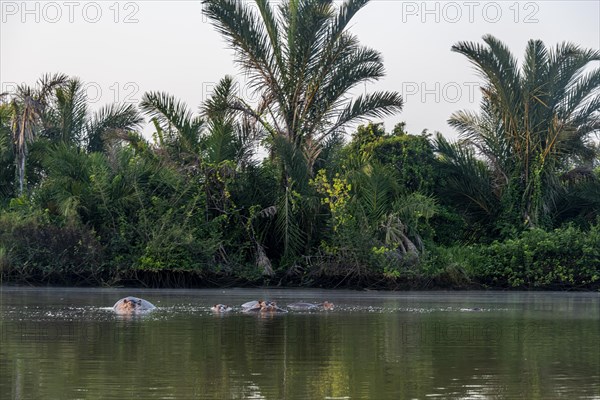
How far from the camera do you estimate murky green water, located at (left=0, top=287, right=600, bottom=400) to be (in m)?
8.44

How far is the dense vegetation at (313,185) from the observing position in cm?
2523

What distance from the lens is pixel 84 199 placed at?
2578 centimetres

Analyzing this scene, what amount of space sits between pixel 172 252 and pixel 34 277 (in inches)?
130

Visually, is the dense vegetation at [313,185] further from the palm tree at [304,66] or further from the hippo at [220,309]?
the hippo at [220,309]

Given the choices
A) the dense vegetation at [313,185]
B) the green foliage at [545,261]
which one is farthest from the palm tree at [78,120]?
the green foliage at [545,261]

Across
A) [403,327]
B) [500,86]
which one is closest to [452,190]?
[500,86]

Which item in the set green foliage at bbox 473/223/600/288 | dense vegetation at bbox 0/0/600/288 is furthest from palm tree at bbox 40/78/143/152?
green foliage at bbox 473/223/600/288

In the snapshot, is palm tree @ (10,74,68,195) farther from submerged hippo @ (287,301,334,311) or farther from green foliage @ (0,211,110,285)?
submerged hippo @ (287,301,334,311)

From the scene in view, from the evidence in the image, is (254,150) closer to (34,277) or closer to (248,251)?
(248,251)

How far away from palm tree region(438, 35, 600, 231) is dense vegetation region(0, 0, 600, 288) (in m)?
0.04

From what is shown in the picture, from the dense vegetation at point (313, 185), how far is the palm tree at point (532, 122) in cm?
4

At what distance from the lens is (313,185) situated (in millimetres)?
26281

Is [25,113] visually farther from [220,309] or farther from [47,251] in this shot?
[220,309]

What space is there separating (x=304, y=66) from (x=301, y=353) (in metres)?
16.7
